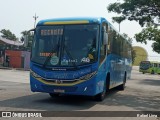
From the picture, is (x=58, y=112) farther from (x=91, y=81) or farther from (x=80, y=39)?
(x=80, y=39)

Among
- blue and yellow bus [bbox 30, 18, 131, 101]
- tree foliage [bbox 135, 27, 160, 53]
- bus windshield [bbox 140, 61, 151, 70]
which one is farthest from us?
bus windshield [bbox 140, 61, 151, 70]

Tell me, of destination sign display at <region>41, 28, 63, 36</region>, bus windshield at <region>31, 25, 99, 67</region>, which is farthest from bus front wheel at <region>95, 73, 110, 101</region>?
destination sign display at <region>41, 28, 63, 36</region>

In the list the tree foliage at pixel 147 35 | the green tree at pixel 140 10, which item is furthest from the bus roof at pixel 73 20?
the tree foliage at pixel 147 35

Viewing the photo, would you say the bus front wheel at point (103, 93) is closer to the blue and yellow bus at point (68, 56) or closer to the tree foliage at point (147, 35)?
the blue and yellow bus at point (68, 56)

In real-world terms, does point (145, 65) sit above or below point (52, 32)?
below

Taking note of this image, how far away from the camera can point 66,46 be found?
12.6 metres

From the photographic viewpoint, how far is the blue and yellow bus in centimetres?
1231

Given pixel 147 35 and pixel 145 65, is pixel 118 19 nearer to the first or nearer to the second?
pixel 147 35

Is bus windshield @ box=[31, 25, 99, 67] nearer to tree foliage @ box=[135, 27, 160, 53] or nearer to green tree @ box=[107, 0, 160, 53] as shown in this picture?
green tree @ box=[107, 0, 160, 53]

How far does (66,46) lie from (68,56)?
1.32 ft

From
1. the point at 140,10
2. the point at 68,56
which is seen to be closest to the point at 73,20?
the point at 68,56

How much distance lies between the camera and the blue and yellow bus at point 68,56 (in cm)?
1231

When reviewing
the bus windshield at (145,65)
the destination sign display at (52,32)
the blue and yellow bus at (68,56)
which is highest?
the destination sign display at (52,32)

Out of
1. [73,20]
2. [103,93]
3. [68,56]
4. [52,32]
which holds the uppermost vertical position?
[73,20]
